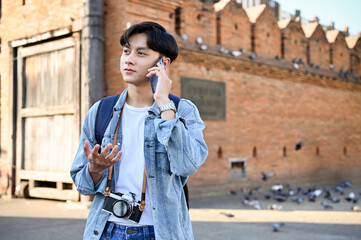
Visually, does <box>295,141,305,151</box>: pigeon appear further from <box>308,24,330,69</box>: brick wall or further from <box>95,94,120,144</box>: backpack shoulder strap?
<box>95,94,120,144</box>: backpack shoulder strap

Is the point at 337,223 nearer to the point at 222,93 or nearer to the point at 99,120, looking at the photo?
the point at 222,93

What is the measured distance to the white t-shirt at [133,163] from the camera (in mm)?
2084

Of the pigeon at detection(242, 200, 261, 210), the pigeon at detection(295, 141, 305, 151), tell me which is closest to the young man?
the pigeon at detection(242, 200, 261, 210)

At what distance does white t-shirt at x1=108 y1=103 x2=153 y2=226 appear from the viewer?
6.84ft

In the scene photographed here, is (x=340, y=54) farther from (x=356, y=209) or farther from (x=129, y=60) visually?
(x=129, y=60)

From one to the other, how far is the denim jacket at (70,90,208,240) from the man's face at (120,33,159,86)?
0.61 ft

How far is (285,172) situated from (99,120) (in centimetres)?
1184

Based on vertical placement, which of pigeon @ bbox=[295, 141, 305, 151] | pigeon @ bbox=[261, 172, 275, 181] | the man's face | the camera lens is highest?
the man's face

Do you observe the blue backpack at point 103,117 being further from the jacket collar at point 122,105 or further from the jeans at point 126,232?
the jeans at point 126,232

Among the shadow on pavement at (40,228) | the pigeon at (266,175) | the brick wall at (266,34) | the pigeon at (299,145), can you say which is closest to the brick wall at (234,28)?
the brick wall at (266,34)

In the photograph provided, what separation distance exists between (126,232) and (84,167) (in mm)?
394

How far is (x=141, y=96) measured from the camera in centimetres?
229

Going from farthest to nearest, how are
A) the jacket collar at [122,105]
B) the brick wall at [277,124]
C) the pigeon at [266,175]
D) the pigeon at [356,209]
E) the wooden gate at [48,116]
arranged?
the pigeon at [266,175] < the brick wall at [277,124] < the wooden gate at [48,116] < the pigeon at [356,209] < the jacket collar at [122,105]

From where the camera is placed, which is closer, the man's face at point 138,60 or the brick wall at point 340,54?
the man's face at point 138,60
